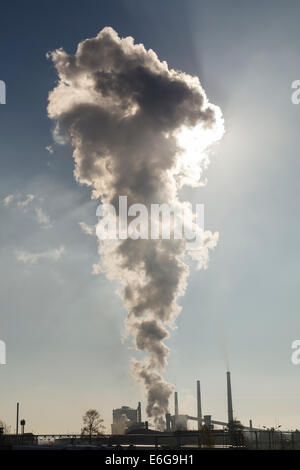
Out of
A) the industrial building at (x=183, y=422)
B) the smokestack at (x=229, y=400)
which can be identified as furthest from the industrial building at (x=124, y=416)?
the smokestack at (x=229, y=400)

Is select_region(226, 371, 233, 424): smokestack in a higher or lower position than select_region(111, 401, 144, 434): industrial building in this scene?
higher

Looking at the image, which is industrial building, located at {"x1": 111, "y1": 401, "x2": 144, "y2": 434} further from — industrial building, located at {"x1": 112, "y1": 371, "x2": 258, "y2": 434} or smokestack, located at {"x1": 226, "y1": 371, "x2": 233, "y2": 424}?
smokestack, located at {"x1": 226, "y1": 371, "x2": 233, "y2": 424}

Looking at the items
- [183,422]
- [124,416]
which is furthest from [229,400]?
[124,416]

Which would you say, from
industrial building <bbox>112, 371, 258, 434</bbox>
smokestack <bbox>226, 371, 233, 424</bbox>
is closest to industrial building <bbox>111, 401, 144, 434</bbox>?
industrial building <bbox>112, 371, 258, 434</bbox>

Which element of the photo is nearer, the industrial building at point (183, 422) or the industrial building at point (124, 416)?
the industrial building at point (183, 422)

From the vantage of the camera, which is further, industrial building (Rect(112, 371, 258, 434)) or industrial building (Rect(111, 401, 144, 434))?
industrial building (Rect(111, 401, 144, 434))

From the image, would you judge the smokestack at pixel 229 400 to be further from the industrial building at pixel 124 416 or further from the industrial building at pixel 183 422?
the industrial building at pixel 124 416

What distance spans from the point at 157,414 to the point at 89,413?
1075 inches

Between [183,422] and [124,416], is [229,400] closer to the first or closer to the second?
[183,422]

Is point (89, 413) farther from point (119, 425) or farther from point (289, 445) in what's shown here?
point (289, 445)
